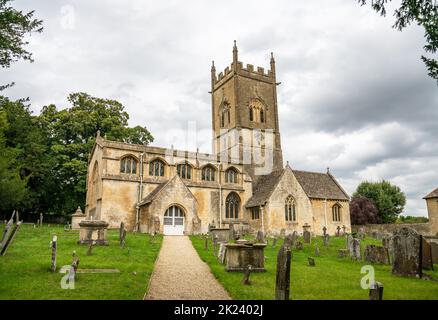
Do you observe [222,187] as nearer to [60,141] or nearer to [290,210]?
[290,210]

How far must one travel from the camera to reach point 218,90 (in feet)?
171

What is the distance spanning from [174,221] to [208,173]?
26.0 ft

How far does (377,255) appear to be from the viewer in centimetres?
1539

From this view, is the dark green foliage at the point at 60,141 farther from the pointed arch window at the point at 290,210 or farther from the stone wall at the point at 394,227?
the stone wall at the point at 394,227

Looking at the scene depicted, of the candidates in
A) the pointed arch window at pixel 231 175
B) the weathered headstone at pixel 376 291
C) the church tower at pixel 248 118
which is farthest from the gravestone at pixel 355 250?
the church tower at pixel 248 118

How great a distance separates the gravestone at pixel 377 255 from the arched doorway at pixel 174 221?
16650 millimetres

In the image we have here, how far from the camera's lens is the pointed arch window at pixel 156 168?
32359 millimetres

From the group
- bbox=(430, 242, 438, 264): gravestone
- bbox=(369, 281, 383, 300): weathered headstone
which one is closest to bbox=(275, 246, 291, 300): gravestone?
bbox=(369, 281, 383, 300): weathered headstone

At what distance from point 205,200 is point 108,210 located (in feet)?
30.9

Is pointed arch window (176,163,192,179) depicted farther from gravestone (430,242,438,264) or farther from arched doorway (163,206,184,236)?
gravestone (430,242,438,264)

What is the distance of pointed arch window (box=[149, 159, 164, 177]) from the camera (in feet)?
106
